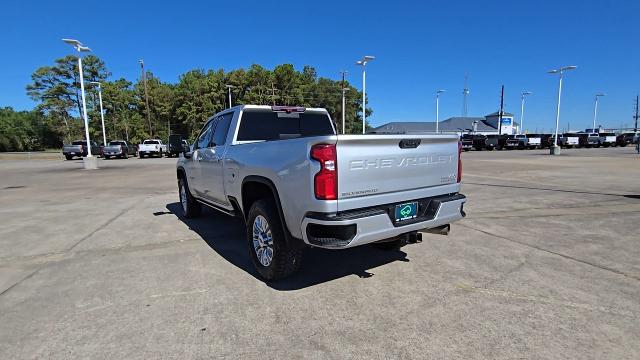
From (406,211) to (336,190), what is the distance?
0.90m

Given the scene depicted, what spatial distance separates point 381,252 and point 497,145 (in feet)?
162

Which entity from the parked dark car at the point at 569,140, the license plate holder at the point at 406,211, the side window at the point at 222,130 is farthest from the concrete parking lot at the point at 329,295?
the parked dark car at the point at 569,140

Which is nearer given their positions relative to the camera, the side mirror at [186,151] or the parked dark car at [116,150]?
the side mirror at [186,151]

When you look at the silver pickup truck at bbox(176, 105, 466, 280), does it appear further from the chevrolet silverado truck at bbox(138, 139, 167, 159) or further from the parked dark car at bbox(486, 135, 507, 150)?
the parked dark car at bbox(486, 135, 507, 150)

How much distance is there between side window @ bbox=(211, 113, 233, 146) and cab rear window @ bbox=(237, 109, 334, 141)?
13.3 inches

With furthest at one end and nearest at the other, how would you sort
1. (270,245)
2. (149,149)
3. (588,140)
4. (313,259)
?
(588,140) → (149,149) → (313,259) → (270,245)

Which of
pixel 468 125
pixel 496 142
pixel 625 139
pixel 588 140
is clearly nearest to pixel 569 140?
pixel 588 140

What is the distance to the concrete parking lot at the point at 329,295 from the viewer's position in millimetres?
2764

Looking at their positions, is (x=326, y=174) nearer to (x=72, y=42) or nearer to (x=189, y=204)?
(x=189, y=204)

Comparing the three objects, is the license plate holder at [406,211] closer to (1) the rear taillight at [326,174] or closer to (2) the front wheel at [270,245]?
(1) the rear taillight at [326,174]

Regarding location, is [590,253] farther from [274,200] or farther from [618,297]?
[274,200]

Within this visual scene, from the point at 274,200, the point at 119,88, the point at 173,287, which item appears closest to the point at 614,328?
the point at 274,200

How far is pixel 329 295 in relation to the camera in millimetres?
3648

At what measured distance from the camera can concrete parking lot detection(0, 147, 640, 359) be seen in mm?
2764
